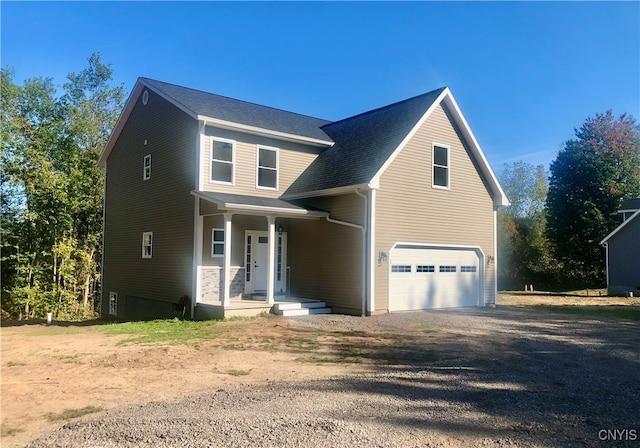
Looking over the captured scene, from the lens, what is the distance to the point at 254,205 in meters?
13.6

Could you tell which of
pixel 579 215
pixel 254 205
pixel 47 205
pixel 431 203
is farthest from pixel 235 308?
pixel 579 215

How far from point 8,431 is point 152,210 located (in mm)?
13120

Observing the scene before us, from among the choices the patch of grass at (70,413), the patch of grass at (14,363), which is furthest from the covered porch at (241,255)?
the patch of grass at (70,413)

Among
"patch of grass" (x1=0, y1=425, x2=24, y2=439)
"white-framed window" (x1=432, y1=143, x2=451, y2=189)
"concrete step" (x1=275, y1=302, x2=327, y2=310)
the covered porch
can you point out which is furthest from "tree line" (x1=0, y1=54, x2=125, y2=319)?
"patch of grass" (x1=0, y1=425, x2=24, y2=439)

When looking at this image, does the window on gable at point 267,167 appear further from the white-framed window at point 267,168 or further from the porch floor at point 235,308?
the porch floor at point 235,308

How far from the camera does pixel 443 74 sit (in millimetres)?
17078

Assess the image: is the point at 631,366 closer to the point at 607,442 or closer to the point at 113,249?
the point at 607,442

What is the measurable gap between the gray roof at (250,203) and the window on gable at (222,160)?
0.66 metres

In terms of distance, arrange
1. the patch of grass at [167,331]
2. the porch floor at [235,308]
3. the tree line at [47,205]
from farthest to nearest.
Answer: the tree line at [47,205] < the porch floor at [235,308] < the patch of grass at [167,331]

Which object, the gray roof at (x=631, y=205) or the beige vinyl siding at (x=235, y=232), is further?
the gray roof at (x=631, y=205)

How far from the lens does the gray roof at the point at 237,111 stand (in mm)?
15375

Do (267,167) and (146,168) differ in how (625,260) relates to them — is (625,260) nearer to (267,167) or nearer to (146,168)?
(267,167)

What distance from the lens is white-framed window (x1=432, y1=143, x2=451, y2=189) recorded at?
1628 cm

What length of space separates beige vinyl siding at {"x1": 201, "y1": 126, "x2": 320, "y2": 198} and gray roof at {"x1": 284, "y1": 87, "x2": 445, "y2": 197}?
1.05 ft
